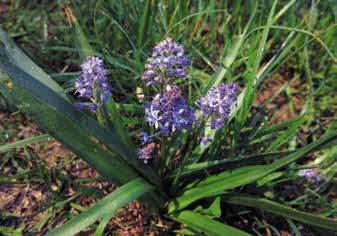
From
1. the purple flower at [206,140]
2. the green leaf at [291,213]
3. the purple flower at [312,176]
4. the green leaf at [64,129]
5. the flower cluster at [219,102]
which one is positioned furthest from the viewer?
the purple flower at [312,176]

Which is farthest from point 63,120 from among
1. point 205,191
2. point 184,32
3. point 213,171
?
point 184,32

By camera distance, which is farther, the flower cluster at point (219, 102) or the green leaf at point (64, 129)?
the flower cluster at point (219, 102)

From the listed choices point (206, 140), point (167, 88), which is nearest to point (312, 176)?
point (206, 140)

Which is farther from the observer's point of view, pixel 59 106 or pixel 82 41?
pixel 82 41

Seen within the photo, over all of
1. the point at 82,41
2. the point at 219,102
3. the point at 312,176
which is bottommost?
the point at 312,176

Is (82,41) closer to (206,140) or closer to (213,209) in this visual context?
(206,140)

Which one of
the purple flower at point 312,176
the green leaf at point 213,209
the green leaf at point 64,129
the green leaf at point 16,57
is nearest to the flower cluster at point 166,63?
the green leaf at point 64,129

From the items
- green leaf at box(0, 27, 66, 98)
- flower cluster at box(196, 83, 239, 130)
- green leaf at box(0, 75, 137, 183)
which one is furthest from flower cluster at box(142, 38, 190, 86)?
green leaf at box(0, 27, 66, 98)

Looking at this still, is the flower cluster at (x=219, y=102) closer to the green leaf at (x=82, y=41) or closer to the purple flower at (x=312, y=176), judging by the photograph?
the green leaf at (x=82, y=41)
